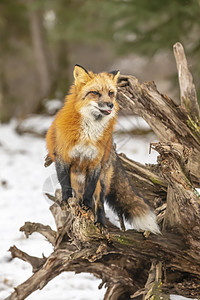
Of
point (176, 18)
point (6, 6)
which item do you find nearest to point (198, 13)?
point (176, 18)

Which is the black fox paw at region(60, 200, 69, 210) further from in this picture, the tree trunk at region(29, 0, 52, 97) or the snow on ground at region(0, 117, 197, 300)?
the tree trunk at region(29, 0, 52, 97)

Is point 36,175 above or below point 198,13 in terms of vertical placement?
below

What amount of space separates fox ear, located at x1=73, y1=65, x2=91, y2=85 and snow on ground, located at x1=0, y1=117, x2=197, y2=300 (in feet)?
1.68

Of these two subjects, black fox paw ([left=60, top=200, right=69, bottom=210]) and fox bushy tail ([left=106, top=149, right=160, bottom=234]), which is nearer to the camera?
black fox paw ([left=60, top=200, right=69, bottom=210])

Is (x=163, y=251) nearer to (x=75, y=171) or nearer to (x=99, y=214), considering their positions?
(x=99, y=214)

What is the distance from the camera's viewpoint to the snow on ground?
406cm

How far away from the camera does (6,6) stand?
45.8 feet

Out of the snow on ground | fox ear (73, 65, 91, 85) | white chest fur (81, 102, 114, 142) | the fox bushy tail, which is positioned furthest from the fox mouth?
the fox bushy tail

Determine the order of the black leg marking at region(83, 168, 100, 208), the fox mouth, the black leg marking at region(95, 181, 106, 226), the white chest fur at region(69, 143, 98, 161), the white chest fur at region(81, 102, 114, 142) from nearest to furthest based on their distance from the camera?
1. the fox mouth
2. the white chest fur at region(81, 102, 114, 142)
3. the white chest fur at region(69, 143, 98, 161)
4. the black leg marking at region(83, 168, 100, 208)
5. the black leg marking at region(95, 181, 106, 226)

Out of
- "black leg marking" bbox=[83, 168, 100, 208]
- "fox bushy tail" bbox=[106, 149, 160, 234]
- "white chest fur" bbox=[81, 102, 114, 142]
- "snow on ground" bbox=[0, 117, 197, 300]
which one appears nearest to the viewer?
"white chest fur" bbox=[81, 102, 114, 142]

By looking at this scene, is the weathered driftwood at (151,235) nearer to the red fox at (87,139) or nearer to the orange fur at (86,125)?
the red fox at (87,139)

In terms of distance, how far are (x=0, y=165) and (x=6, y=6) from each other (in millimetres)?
7799

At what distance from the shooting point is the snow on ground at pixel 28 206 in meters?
4.06

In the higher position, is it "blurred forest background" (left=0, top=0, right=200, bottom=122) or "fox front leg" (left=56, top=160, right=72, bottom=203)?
"blurred forest background" (left=0, top=0, right=200, bottom=122)
